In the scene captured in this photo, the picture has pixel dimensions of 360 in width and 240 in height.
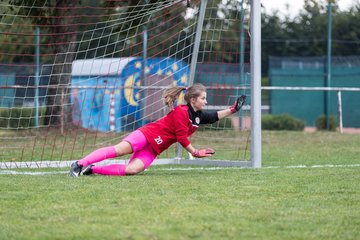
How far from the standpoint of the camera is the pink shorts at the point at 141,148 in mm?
9164

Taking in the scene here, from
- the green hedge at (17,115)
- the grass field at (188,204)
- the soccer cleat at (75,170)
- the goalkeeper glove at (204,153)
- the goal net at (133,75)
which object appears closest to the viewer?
the grass field at (188,204)

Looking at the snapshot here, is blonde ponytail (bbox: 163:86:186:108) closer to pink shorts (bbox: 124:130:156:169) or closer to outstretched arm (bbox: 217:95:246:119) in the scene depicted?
pink shorts (bbox: 124:130:156:169)

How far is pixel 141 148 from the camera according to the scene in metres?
9.20

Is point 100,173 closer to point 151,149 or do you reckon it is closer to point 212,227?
point 151,149

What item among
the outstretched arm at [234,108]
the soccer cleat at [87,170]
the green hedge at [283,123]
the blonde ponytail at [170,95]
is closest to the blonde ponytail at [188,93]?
the blonde ponytail at [170,95]

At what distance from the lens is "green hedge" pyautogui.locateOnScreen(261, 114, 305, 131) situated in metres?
24.2

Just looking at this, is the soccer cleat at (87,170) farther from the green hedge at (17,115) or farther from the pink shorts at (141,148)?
the green hedge at (17,115)

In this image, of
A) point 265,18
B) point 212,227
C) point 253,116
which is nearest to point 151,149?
point 253,116

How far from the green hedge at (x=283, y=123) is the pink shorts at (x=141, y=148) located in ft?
49.6

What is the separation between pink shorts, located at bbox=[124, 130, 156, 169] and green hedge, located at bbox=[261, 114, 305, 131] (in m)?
15.1

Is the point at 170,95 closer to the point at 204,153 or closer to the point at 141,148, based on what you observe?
the point at 141,148

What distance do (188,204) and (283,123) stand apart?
18306mm

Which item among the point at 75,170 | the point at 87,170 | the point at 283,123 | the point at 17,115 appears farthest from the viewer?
the point at 283,123

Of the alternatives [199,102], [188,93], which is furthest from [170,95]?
[199,102]
